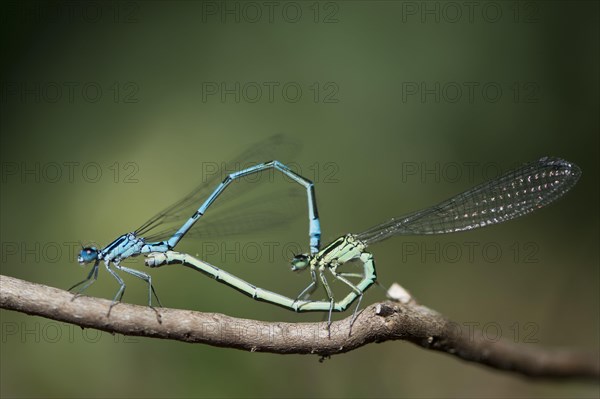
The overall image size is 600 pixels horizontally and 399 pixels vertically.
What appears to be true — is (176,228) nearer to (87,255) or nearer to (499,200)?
(87,255)

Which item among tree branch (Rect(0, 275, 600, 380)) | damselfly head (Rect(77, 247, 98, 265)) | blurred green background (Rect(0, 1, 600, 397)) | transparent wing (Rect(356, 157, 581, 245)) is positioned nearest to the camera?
tree branch (Rect(0, 275, 600, 380))

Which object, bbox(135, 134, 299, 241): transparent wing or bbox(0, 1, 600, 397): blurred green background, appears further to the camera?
bbox(0, 1, 600, 397): blurred green background

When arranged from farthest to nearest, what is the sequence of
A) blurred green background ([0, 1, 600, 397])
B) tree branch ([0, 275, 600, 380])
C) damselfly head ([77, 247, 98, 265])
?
blurred green background ([0, 1, 600, 397]) → damselfly head ([77, 247, 98, 265]) → tree branch ([0, 275, 600, 380])

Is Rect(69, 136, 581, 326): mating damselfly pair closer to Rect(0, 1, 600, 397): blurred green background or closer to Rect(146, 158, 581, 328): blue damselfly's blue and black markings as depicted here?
Rect(146, 158, 581, 328): blue damselfly's blue and black markings

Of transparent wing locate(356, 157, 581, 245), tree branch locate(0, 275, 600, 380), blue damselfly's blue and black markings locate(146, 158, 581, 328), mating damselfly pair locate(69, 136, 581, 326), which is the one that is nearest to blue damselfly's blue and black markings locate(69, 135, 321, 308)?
mating damselfly pair locate(69, 136, 581, 326)

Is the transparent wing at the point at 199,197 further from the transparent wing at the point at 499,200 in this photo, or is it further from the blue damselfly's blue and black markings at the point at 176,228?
the transparent wing at the point at 499,200

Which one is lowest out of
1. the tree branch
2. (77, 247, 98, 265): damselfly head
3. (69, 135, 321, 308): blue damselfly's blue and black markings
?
the tree branch
